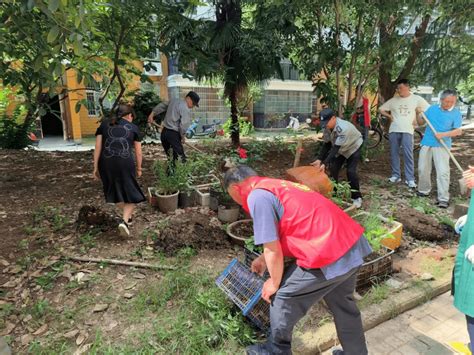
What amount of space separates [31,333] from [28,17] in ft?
8.98

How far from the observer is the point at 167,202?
15.2ft

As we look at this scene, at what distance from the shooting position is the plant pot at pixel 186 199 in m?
4.82

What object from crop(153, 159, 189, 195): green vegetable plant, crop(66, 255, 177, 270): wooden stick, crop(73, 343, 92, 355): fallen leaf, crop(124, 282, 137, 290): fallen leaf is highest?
crop(153, 159, 189, 195): green vegetable plant

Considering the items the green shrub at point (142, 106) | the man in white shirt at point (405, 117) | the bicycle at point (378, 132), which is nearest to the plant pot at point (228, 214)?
the man in white shirt at point (405, 117)

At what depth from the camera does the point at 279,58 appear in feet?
24.6

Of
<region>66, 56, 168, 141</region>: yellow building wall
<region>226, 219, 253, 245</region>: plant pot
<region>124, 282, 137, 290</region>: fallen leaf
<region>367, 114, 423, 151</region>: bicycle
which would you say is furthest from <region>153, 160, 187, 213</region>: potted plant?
<region>66, 56, 168, 141</region>: yellow building wall

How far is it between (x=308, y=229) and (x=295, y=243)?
0.10 m

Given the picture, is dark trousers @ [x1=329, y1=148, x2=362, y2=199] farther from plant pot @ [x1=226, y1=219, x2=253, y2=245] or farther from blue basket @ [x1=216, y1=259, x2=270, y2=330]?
blue basket @ [x1=216, y1=259, x2=270, y2=330]

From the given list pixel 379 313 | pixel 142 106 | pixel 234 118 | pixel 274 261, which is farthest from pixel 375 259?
pixel 142 106

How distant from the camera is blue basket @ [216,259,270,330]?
7.97 feet

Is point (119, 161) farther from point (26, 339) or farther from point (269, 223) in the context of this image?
point (269, 223)

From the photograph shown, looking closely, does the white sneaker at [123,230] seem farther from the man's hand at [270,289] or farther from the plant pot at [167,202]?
the man's hand at [270,289]

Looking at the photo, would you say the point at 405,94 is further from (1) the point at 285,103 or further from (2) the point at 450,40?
(1) the point at 285,103

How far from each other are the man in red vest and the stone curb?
55 cm
